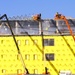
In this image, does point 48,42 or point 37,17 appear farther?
point 37,17

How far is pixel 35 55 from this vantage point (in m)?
51.1

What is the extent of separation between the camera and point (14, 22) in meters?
52.7

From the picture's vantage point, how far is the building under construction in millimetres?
50812

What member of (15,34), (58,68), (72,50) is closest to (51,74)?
(58,68)

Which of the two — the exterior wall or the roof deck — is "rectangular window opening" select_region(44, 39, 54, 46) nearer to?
the exterior wall

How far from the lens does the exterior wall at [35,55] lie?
50781 mm

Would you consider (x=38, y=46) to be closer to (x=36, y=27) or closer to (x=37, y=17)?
(x=36, y=27)

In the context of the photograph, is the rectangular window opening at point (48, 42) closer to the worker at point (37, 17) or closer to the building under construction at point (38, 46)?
the building under construction at point (38, 46)

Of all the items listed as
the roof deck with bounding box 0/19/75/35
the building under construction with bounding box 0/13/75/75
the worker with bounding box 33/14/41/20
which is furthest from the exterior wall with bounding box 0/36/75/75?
the worker with bounding box 33/14/41/20

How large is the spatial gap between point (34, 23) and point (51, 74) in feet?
28.1

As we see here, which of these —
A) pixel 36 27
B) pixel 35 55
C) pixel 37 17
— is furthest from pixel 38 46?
pixel 37 17

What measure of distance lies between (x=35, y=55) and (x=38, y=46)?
1.50 metres

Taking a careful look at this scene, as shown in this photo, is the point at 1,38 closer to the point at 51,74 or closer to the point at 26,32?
the point at 26,32

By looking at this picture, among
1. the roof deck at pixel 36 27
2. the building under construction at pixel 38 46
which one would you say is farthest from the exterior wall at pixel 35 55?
the roof deck at pixel 36 27
